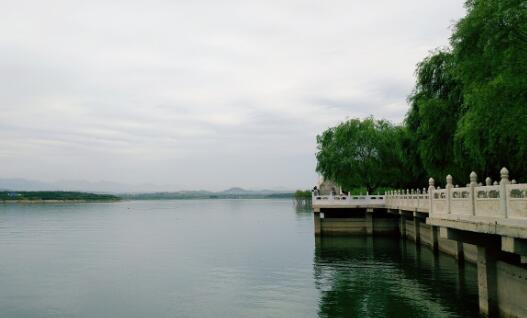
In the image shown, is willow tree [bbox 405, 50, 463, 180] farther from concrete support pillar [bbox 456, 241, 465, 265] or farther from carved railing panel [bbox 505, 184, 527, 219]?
carved railing panel [bbox 505, 184, 527, 219]

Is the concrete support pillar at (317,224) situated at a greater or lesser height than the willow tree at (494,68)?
lesser

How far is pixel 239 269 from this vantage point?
32219 mm

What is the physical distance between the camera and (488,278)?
1662cm

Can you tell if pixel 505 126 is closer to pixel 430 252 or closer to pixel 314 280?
pixel 314 280

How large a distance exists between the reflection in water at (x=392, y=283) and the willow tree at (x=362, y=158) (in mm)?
13511

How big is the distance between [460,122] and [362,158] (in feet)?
96.2

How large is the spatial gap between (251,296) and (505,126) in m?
13.2

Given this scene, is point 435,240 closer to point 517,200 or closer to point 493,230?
point 493,230

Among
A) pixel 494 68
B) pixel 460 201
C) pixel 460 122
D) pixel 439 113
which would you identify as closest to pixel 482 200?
pixel 460 201

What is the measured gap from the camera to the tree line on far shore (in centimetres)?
1775

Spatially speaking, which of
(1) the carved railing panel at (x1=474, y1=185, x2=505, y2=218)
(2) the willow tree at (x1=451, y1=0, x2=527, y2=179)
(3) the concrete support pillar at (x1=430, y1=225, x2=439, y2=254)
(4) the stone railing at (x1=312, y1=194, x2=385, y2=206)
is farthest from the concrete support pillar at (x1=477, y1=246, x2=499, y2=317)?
(4) the stone railing at (x1=312, y1=194, x2=385, y2=206)

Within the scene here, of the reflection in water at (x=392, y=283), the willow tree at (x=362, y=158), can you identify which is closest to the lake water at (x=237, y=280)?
the reflection in water at (x=392, y=283)

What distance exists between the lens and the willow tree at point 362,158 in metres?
52.1

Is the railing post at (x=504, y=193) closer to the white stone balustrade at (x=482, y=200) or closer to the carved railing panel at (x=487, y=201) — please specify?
the white stone balustrade at (x=482, y=200)
